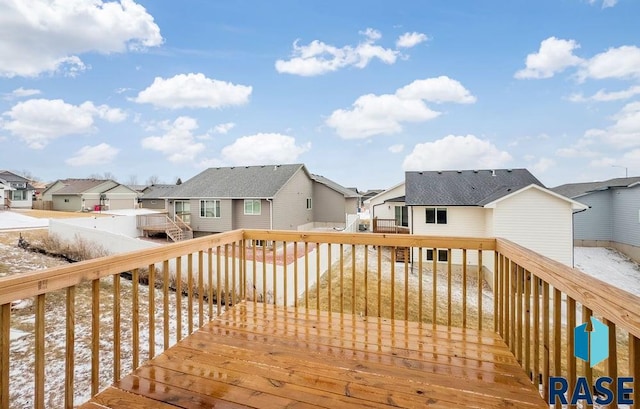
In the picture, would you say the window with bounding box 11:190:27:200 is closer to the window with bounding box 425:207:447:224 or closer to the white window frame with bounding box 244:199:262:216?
→ the white window frame with bounding box 244:199:262:216

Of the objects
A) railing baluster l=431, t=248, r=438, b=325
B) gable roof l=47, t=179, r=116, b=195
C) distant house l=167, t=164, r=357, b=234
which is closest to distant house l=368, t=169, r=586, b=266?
distant house l=167, t=164, r=357, b=234

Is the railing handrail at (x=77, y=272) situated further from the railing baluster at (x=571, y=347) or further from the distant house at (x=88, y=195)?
the distant house at (x=88, y=195)

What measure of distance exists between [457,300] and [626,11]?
11793 millimetres

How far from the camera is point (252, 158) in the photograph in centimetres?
2802

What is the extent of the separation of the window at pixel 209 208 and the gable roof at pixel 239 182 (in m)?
0.34

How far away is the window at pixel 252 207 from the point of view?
1650cm

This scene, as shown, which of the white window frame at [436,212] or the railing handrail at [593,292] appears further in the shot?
the white window frame at [436,212]

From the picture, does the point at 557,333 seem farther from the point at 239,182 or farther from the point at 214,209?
the point at 239,182

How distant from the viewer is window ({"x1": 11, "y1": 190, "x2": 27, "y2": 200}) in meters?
29.5

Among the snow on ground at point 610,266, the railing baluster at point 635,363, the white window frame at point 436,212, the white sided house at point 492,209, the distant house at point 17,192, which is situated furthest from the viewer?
the distant house at point 17,192

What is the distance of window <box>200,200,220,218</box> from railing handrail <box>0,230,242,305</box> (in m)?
15.0

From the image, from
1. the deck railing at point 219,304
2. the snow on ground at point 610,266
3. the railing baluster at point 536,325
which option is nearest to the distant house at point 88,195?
the deck railing at point 219,304

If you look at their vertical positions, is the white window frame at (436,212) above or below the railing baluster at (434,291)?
above

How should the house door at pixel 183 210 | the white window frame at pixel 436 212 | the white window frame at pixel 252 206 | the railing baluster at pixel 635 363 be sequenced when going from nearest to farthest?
the railing baluster at pixel 635 363 → the white window frame at pixel 436 212 → the white window frame at pixel 252 206 → the house door at pixel 183 210
